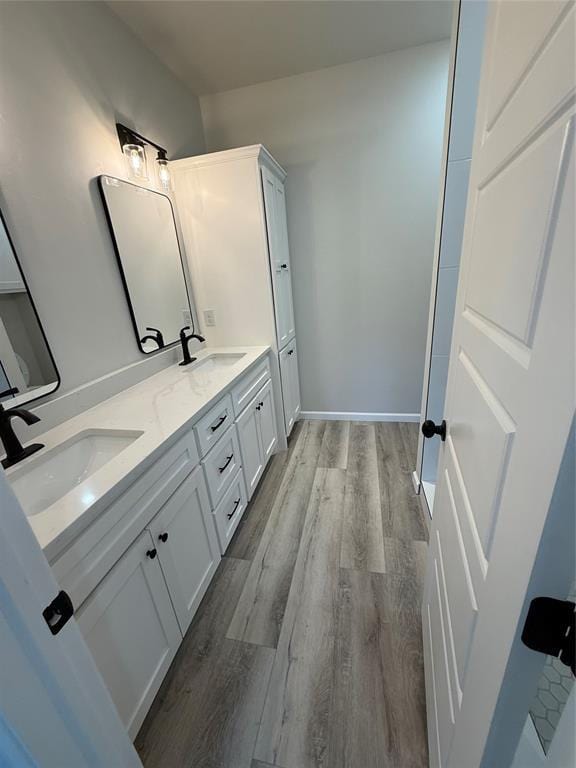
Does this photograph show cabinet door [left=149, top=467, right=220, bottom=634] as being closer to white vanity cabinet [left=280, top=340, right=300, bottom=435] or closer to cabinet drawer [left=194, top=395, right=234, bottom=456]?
cabinet drawer [left=194, top=395, right=234, bottom=456]

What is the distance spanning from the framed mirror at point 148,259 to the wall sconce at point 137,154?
0.08 meters

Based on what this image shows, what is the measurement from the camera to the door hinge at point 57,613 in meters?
0.50

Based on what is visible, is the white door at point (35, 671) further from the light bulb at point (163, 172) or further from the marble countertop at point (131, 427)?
the light bulb at point (163, 172)

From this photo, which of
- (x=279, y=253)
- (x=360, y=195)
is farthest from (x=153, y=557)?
(x=360, y=195)

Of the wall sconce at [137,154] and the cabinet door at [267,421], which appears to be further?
the cabinet door at [267,421]

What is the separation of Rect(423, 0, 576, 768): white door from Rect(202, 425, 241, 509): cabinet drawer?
3.40 ft

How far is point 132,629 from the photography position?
978 mm

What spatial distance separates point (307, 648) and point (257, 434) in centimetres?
115

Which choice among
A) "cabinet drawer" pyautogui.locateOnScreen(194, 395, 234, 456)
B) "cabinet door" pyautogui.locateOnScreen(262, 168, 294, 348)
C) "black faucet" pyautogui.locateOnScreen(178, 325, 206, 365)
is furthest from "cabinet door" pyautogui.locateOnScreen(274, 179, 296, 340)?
"cabinet drawer" pyautogui.locateOnScreen(194, 395, 234, 456)

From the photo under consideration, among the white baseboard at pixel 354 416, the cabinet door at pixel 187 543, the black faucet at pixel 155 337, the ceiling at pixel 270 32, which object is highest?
the ceiling at pixel 270 32

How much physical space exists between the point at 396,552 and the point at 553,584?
1.46m

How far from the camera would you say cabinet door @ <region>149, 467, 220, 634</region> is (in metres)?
1.14

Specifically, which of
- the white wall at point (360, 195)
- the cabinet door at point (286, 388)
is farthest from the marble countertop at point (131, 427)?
the white wall at point (360, 195)

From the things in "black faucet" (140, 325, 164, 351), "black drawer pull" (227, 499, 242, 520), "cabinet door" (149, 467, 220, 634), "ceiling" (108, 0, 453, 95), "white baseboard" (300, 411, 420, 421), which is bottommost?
"white baseboard" (300, 411, 420, 421)
